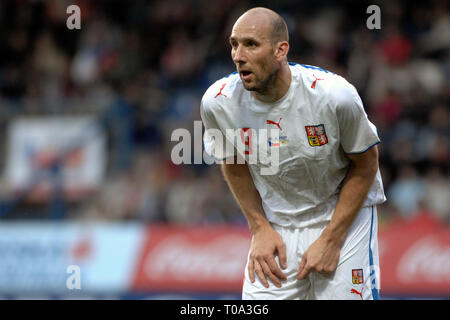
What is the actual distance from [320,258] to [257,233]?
424 millimetres

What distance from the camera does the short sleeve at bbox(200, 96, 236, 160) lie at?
4.27 metres

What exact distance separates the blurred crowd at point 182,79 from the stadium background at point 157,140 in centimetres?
3

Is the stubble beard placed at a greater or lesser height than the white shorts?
greater

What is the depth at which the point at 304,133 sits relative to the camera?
4.07 metres

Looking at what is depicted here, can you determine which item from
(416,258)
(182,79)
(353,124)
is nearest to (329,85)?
(353,124)

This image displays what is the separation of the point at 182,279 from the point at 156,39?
5.82 meters

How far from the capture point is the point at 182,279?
9.34 meters

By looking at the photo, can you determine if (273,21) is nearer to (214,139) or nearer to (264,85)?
(264,85)

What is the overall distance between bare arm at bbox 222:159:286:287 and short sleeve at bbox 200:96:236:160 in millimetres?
80

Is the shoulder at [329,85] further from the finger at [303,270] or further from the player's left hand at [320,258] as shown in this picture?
the finger at [303,270]

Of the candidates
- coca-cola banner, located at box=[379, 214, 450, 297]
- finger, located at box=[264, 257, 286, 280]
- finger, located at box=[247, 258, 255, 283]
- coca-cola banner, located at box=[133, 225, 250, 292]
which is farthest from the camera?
coca-cola banner, located at box=[133, 225, 250, 292]

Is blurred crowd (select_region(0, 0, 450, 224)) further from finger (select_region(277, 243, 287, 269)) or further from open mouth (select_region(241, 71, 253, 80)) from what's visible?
open mouth (select_region(241, 71, 253, 80))

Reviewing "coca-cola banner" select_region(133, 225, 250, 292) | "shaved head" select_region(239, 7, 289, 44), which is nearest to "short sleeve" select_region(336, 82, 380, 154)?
"shaved head" select_region(239, 7, 289, 44)

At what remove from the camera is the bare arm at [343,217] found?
13.4 ft
